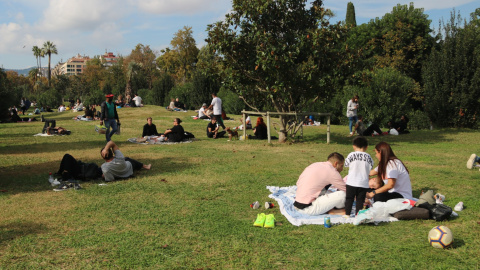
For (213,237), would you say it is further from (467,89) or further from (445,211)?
(467,89)

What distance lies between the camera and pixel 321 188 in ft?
21.6

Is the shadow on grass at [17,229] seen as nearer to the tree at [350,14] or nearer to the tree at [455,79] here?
the tree at [455,79]

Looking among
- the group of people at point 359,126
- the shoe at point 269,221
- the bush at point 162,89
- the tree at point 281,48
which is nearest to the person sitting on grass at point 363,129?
the group of people at point 359,126

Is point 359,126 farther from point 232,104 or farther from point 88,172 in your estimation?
point 232,104

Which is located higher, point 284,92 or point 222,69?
point 222,69

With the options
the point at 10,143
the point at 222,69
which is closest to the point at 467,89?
the point at 222,69

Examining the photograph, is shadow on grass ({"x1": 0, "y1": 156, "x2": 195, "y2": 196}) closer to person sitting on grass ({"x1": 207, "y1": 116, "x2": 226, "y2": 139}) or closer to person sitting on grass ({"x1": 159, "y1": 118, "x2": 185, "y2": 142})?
person sitting on grass ({"x1": 159, "y1": 118, "x2": 185, "y2": 142})

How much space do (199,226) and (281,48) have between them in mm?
10265

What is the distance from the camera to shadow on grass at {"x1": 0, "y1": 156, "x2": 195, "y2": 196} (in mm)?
8664

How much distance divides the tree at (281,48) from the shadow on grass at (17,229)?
34.0 ft

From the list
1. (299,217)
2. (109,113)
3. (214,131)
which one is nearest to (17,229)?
(299,217)

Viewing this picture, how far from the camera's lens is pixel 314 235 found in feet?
18.4

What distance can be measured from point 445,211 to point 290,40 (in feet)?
36.4

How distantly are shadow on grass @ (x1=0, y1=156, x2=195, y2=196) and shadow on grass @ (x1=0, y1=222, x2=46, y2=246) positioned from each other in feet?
7.85
